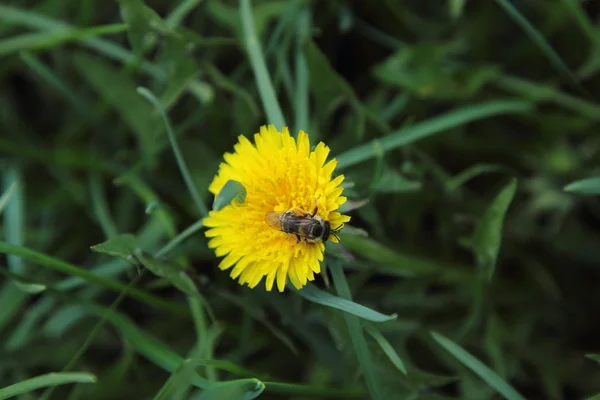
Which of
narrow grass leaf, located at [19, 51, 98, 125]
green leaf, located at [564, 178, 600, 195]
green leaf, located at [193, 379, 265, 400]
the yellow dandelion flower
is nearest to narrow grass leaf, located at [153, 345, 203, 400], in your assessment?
green leaf, located at [193, 379, 265, 400]

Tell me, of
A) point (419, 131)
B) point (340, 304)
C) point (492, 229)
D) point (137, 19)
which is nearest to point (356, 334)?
point (340, 304)

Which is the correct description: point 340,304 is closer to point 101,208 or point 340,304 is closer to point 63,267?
point 63,267

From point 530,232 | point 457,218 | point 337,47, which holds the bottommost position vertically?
point 530,232

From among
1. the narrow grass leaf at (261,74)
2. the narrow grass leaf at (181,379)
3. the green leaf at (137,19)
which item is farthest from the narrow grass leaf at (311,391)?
the green leaf at (137,19)

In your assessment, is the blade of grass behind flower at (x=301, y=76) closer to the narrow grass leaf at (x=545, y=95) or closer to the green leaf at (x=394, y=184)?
the green leaf at (x=394, y=184)

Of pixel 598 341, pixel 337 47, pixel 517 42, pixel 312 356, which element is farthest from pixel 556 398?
pixel 337 47

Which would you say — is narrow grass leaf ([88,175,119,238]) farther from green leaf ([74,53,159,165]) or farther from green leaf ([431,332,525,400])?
green leaf ([431,332,525,400])

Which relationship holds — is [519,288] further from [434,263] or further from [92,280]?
[92,280]
